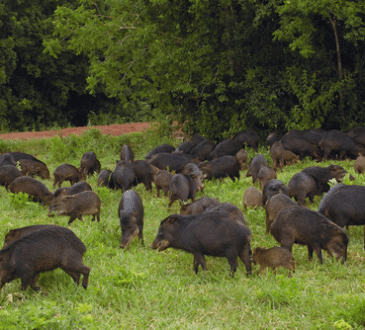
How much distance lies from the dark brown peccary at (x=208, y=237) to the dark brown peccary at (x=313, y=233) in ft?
1.72

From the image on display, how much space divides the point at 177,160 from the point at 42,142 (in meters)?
6.88

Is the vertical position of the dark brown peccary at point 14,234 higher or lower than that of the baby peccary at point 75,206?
higher

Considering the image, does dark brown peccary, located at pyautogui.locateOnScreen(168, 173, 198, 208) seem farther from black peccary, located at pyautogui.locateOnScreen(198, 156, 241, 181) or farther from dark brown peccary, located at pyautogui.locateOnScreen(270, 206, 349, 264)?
dark brown peccary, located at pyautogui.locateOnScreen(270, 206, 349, 264)

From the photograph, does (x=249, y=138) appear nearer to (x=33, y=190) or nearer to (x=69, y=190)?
(x=69, y=190)

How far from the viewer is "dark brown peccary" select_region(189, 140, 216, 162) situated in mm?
11450

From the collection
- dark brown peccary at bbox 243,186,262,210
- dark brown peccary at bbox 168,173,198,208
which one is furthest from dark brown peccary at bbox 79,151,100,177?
dark brown peccary at bbox 243,186,262,210

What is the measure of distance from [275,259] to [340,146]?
21.0ft

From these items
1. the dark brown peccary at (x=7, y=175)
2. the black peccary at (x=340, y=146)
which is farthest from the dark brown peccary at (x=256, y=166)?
the dark brown peccary at (x=7, y=175)

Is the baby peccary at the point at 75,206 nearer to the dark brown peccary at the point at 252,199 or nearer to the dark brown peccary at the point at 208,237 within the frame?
the dark brown peccary at the point at 208,237

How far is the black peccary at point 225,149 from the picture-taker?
1114 centimetres

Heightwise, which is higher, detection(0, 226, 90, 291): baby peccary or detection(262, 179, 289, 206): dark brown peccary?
detection(0, 226, 90, 291): baby peccary

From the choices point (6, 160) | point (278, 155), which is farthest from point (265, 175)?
point (6, 160)

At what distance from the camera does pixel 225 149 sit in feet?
37.3

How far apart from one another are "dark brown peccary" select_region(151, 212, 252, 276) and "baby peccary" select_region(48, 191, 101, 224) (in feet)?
6.09
